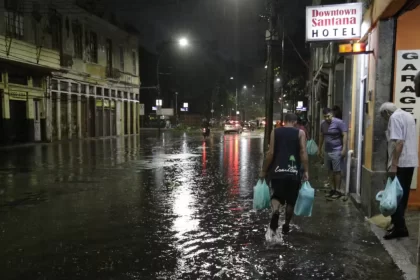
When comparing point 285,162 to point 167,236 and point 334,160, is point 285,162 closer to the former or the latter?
point 167,236

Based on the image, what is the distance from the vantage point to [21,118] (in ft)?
82.8

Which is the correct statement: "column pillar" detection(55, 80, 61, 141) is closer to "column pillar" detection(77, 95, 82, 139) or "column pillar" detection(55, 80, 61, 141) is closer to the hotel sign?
"column pillar" detection(77, 95, 82, 139)

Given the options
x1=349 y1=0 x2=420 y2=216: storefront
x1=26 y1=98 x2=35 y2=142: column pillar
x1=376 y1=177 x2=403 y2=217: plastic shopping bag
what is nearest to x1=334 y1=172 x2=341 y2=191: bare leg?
x1=349 y1=0 x2=420 y2=216: storefront

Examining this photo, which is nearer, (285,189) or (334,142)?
(285,189)

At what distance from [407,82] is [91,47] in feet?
98.2

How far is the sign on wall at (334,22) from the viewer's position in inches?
322

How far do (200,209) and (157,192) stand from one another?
2.07m

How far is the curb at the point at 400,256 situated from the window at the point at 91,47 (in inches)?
1186

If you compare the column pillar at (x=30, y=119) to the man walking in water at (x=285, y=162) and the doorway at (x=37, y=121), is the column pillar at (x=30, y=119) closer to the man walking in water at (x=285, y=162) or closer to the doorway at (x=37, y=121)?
the doorway at (x=37, y=121)

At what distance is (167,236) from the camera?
19.8 ft

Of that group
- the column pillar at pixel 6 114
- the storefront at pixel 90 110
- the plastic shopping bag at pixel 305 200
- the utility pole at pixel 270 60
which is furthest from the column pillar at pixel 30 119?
the plastic shopping bag at pixel 305 200

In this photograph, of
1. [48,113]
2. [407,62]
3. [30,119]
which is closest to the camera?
[407,62]

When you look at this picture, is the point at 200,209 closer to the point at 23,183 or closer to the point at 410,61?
the point at 410,61

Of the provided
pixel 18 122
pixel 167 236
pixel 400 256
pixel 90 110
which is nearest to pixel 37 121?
pixel 18 122
